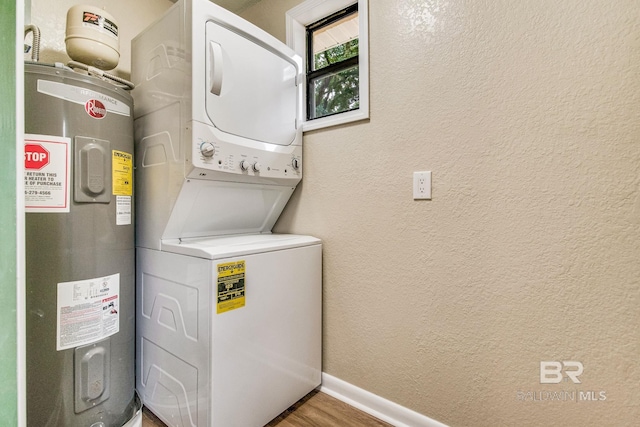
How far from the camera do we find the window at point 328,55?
1698 mm

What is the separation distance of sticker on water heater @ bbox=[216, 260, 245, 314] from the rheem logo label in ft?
3.93

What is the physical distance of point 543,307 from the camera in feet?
3.56

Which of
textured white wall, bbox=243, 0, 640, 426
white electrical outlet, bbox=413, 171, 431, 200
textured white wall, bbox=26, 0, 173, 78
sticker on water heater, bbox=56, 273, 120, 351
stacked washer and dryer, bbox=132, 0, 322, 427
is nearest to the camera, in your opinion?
textured white wall, bbox=243, 0, 640, 426

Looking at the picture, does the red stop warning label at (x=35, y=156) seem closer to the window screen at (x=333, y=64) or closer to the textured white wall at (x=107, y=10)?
the textured white wall at (x=107, y=10)

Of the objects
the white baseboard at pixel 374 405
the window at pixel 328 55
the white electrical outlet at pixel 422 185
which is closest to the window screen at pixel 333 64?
the window at pixel 328 55

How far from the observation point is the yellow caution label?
48.3 inches

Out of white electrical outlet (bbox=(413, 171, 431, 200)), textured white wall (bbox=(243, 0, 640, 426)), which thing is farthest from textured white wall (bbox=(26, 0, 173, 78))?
white electrical outlet (bbox=(413, 171, 431, 200))

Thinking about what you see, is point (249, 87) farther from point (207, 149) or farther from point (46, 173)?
point (46, 173)

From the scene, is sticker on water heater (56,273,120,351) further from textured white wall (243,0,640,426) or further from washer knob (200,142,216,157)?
textured white wall (243,0,640,426)

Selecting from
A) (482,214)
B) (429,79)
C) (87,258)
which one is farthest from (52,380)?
(429,79)

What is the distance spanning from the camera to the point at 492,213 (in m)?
1.18

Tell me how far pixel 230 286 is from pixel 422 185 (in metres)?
0.95

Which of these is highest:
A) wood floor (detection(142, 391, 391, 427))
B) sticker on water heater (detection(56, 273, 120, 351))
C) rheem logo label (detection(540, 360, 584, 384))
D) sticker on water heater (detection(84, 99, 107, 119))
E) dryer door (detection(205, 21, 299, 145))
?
dryer door (detection(205, 21, 299, 145))

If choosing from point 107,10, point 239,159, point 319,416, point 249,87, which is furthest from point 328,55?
point 319,416
